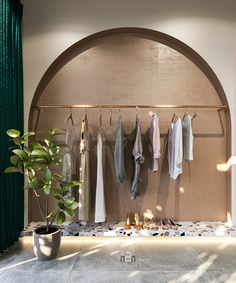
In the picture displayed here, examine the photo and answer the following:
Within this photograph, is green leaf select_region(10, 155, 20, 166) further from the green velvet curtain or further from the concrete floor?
the concrete floor

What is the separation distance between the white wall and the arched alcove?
165 mm

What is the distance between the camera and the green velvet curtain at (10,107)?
232cm

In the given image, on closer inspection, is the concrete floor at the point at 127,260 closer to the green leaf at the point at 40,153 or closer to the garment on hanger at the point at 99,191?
the garment on hanger at the point at 99,191

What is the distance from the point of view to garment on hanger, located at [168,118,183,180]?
274 cm

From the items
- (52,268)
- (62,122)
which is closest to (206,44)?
(62,122)

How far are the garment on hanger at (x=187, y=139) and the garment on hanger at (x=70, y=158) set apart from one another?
134cm

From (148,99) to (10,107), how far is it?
65.8 inches

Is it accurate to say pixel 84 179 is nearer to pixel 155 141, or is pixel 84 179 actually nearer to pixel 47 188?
pixel 47 188

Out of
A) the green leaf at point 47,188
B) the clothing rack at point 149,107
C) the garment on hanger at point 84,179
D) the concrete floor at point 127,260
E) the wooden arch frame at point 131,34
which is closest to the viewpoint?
the concrete floor at point 127,260

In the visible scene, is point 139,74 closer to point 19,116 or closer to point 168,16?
point 168,16

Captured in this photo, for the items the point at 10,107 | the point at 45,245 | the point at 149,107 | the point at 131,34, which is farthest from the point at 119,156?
the point at 131,34

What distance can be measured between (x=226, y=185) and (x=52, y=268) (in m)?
2.32

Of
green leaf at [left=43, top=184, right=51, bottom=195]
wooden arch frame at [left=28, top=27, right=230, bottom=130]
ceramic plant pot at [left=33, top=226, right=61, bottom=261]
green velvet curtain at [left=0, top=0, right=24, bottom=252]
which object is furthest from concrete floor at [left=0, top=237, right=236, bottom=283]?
wooden arch frame at [left=28, top=27, right=230, bottom=130]

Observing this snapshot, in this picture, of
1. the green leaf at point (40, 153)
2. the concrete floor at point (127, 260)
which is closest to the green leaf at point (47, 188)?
the green leaf at point (40, 153)
